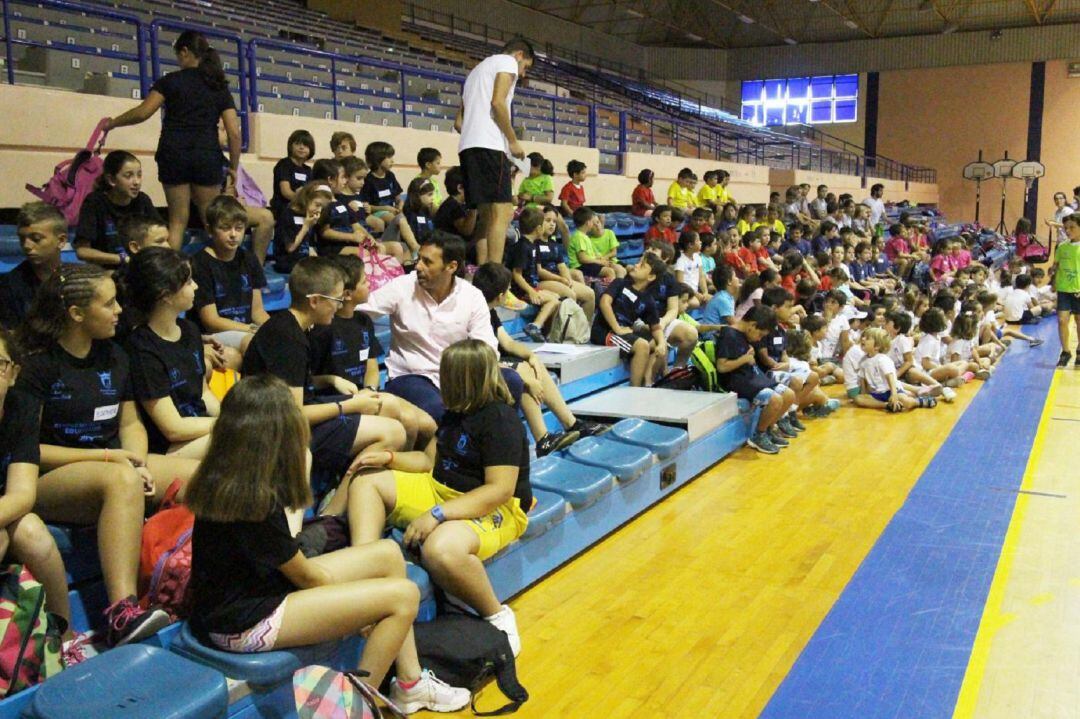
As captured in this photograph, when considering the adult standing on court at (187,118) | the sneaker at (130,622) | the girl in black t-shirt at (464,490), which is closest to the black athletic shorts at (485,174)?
the adult standing on court at (187,118)

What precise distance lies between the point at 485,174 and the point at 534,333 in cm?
180

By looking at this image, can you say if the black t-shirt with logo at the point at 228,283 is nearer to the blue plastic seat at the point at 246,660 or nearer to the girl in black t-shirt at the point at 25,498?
the girl in black t-shirt at the point at 25,498

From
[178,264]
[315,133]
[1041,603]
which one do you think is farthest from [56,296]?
[315,133]

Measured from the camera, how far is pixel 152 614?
8.53 ft

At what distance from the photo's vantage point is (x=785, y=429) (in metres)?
6.70

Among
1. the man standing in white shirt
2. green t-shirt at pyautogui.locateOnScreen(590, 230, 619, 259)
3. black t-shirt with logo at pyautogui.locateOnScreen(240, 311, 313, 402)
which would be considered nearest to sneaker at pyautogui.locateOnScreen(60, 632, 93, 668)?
black t-shirt with logo at pyautogui.locateOnScreen(240, 311, 313, 402)

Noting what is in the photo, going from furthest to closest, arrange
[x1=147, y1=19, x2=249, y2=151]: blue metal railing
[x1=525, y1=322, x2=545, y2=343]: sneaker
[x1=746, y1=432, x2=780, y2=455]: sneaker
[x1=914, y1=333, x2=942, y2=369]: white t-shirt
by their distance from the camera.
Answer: [x1=914, y1=333, x2=942, y2=369]: white t-shirt → [x1=525, y1=322, x2=545, y2=343]: sneaker → [x1=147, y1=19, x2=249, y2=151]: blue metal railing → [x1=746, y1=432, x2=780, y2=455]: sneaker

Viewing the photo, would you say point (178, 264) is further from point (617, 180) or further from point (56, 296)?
point (617, 180)

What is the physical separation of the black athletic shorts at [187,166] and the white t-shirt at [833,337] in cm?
587

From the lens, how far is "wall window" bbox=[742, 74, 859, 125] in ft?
90.9

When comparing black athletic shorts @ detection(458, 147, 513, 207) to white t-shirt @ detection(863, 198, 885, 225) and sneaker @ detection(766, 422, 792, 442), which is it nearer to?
sneaker @ detection(766, 422, 792, 442)

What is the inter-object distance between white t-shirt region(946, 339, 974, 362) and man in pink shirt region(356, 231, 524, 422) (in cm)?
600

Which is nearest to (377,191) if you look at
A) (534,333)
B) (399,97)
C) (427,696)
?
(534,333)

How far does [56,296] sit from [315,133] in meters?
5.57
